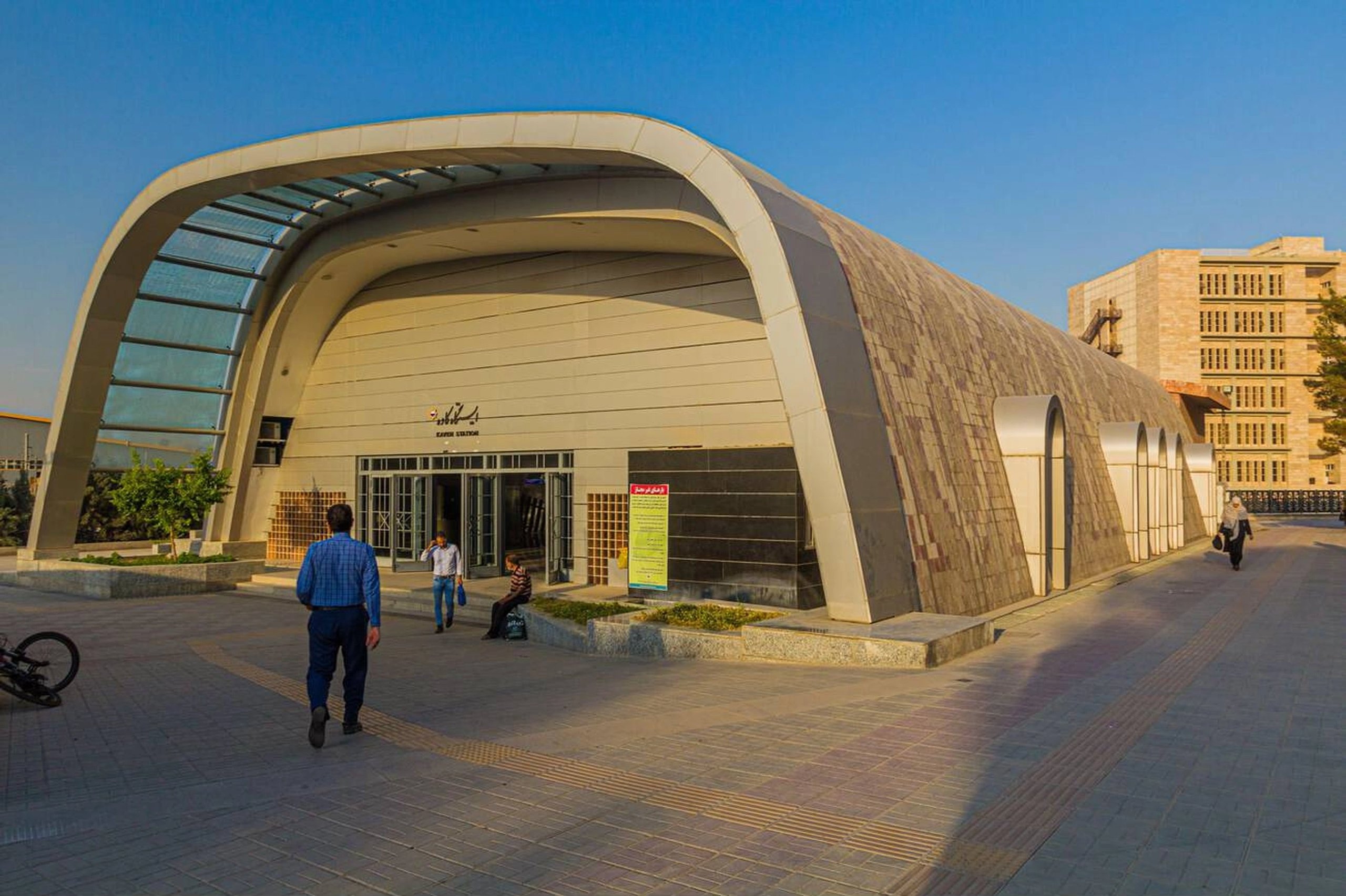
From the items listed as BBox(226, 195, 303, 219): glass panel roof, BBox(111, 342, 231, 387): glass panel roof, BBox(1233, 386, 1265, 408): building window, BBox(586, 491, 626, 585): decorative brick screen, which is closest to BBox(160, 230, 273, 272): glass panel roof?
BBox(226, 195, 303, 219): glass panel roof

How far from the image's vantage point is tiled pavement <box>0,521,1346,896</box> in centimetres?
456

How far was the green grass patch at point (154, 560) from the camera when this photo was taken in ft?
66.2

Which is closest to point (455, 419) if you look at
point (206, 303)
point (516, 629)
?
point (206, 303)

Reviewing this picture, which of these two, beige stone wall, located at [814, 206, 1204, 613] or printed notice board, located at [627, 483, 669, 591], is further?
printed notice board, located at [627, 483, 669, 591]

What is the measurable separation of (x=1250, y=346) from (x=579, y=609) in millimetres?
72521

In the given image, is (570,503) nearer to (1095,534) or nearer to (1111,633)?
(1111,633)

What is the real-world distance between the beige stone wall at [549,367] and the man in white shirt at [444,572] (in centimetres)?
453

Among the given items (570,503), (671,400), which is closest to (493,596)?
(570,503)

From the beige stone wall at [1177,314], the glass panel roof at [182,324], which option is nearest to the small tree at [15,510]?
the glass panel roof at [182,324]

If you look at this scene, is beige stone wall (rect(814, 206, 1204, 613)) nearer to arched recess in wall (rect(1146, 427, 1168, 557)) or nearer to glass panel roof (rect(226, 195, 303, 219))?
arched recess in wall (rect(1146, 427, 1168, 557))

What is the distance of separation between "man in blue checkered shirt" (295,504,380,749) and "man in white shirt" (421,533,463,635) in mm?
7285

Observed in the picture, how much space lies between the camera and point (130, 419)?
2247 centimetres

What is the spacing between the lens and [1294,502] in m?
64.2

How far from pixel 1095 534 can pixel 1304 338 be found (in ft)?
200
